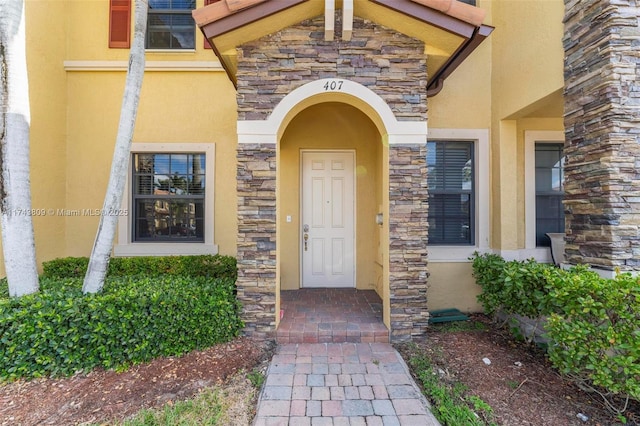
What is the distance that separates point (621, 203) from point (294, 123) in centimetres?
437

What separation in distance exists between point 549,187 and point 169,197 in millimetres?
6381

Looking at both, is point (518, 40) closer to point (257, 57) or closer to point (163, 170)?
point (257, 57)

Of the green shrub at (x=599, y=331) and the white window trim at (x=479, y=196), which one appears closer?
the green shrub at (x=599, y=331)

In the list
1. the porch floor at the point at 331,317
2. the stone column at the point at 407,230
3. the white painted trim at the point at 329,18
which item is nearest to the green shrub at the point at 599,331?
the stone column at the point at 407,230

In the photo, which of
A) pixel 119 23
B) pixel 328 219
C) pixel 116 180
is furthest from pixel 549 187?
pixel 119 23

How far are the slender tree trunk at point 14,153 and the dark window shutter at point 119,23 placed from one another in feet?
6.46

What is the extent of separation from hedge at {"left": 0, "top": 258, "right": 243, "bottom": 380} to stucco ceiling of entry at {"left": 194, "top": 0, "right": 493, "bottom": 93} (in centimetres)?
293

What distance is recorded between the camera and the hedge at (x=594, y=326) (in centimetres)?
239

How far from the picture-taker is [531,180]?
15.9ft

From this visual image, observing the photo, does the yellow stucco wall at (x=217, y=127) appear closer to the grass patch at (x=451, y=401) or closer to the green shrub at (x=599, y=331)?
the grass patch at (x=451, y=401)

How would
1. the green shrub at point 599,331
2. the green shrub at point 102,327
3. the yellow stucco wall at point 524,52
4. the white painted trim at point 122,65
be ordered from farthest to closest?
1. the white painted trim at point 122,65
2. the yellow stucco wall at point 524,52
3. the green shrub at point 102,327
4. the green shrub at point 599,331

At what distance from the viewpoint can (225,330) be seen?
11.9ft

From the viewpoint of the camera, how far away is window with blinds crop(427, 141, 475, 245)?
5066 mm

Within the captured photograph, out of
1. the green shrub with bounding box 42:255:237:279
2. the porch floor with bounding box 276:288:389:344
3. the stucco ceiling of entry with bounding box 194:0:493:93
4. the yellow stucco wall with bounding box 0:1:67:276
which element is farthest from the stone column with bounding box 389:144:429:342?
the yellow stucco wall with bounding box 0:1:67:276
